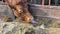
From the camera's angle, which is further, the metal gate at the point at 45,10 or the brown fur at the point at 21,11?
the metal gate at the point at 45,10

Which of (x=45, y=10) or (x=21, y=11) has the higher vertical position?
(x=21, y=11)

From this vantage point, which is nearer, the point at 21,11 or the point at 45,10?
the point at 21,11

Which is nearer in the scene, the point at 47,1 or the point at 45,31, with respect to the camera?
the point at 45,31

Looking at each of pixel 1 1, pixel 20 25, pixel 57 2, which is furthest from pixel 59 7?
pixel 1 1

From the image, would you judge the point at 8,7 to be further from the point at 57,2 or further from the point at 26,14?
the point at 57,2

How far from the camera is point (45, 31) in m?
6.50

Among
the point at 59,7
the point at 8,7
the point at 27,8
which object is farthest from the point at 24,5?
the point at 59,7

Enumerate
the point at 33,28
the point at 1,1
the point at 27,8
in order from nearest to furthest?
the point at 33,28
the point at 27,8
the point at 1,1

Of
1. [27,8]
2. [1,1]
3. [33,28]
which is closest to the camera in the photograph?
[33,28]

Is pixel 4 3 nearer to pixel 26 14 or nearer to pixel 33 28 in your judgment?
pixel 26 14

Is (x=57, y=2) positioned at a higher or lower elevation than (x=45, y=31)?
higher

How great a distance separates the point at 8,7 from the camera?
288 inches

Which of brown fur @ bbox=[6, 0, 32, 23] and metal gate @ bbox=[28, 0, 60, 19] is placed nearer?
brown fur @ bbox=[6, 0, 32, 23]

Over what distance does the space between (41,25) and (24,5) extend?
2.75 feet
